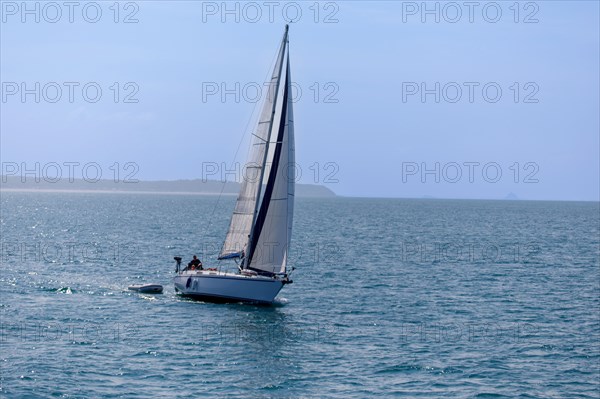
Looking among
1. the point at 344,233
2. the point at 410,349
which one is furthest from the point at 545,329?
the point at 344,233

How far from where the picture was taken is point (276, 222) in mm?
51000

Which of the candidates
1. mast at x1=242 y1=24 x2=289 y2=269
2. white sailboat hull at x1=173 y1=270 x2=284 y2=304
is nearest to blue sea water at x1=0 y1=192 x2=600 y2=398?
white sailboat hull at x1=173 y1=270 x2=284 y2=304

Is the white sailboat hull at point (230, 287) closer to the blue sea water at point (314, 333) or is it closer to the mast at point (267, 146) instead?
the blue sea water at point (314, 333)

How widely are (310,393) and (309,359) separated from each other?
5.26 meters

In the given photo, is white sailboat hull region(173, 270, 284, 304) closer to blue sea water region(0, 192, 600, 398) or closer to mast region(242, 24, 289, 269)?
blue sea water region(0, 192, 600, 398)

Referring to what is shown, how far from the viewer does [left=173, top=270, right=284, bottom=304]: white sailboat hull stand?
5100cm

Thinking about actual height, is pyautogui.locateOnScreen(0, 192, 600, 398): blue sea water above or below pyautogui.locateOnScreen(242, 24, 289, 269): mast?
below

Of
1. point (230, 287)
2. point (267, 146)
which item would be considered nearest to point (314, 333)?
point (230, 287)

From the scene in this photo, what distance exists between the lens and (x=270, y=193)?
168 ft

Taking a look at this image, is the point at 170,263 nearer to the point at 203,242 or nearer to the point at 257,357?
the point at 203,242

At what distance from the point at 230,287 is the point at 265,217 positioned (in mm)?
5065

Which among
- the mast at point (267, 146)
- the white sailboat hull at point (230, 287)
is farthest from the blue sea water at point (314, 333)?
the mast at point (267, 146)

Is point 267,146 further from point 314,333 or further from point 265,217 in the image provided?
point 314,333

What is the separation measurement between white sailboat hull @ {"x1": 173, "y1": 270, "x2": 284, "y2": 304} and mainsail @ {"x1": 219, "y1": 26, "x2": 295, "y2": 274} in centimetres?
103
